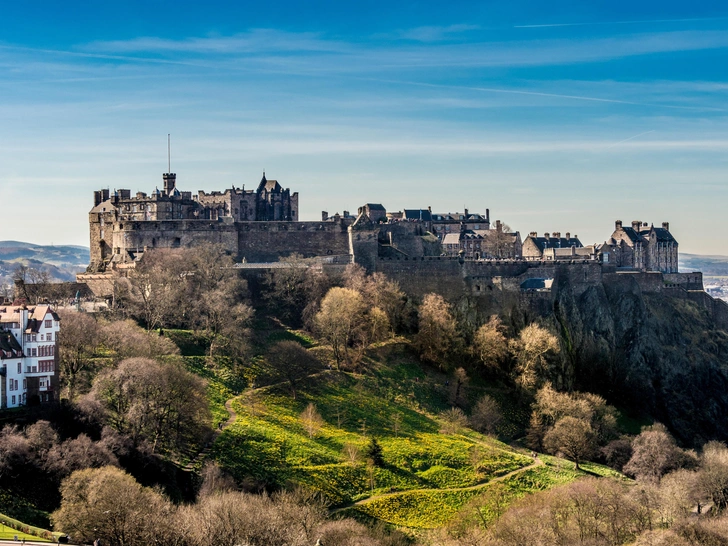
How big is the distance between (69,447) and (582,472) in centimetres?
3297

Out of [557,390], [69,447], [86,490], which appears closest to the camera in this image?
[86,490]

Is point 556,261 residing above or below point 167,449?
above

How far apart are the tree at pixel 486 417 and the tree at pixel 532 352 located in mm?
5132

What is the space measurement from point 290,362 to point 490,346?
17518 millimetres

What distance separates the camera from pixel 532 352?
74.8m

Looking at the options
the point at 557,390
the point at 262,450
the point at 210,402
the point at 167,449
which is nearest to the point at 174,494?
the point at 167,449

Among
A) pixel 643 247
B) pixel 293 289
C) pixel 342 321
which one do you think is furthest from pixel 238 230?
pixel 643 247

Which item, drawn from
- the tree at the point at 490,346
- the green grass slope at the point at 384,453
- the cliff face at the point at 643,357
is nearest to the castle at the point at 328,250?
the cliff face at the point at 643,357

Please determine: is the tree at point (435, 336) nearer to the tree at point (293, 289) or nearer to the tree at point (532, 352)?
the tree at point (532, 352)

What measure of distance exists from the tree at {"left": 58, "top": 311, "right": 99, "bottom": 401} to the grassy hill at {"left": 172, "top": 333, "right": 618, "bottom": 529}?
25.6 ft

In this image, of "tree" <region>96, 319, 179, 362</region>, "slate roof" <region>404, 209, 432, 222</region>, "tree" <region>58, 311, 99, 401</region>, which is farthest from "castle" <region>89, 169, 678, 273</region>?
"slate roof" <region>404, 209, 432, 222</region>

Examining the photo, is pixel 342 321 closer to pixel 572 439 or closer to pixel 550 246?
pixel 572 439

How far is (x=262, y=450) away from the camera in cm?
5344

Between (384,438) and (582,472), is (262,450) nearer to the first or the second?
(384,438)
